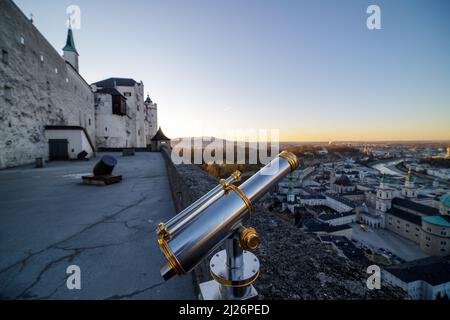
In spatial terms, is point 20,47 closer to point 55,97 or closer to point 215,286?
point 55,97

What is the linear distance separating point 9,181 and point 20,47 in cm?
1176

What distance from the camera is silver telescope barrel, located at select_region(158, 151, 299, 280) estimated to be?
0.87m

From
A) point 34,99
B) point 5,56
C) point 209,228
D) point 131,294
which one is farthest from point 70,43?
point 209,228

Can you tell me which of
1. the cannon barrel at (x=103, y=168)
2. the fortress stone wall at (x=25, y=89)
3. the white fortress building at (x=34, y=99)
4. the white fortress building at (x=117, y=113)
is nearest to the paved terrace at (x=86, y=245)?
the cannon barrel at (x=103, y=168)

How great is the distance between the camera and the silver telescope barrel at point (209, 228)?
870 millimetres

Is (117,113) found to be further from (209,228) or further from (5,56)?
(209,228)

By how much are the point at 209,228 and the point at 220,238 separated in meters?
0.08

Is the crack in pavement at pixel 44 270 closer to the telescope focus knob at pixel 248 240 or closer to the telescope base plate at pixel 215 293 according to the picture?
the telescope base plate at pixel 215 293

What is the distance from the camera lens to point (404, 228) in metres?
35.5

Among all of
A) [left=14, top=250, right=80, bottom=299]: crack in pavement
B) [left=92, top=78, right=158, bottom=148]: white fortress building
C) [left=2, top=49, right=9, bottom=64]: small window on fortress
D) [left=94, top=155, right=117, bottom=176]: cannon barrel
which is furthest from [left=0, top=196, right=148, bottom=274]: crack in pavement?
[left=92, top=78, right=158, bottom=148]: white fortress building

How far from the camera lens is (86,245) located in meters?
3.32

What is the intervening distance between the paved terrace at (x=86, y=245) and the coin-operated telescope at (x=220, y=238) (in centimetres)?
161

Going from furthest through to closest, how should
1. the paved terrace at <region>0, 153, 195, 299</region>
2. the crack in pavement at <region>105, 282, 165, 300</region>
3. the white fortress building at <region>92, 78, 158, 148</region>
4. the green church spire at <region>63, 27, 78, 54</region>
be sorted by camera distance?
1. the white fortress building at <region>92, 78, 158, 148</region>
2. the green church spire at <region>63, 27, 78, 54</region>
3. the paved terrace at <region>0, 153, 195, 299</region>
4. the crack in pavement at <region>105, 282, 165, 300</region>

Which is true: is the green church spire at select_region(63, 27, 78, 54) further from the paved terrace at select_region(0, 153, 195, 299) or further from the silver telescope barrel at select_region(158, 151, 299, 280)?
the silver telescope barrel at select_region(158, 151, 299, 280)
